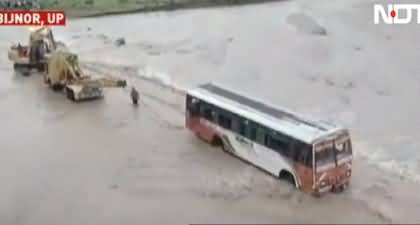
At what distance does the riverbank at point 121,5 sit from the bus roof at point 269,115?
2806cm

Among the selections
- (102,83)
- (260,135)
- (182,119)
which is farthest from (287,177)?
(102,83)

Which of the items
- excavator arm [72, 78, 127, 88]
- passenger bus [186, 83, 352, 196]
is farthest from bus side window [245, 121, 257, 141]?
excavator arm [72, 78, 127, 88]

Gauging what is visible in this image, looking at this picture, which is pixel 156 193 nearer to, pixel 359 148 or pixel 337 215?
pixel 337 215

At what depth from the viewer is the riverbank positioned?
54312 mm

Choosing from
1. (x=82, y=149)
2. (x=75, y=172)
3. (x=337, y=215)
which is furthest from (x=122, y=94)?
(x=337, y=215)

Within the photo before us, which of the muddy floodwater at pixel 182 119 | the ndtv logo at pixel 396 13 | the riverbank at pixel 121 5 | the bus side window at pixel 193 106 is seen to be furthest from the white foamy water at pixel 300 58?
the bus side window at pixel 193 106

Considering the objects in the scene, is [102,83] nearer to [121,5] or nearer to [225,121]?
[225,121]

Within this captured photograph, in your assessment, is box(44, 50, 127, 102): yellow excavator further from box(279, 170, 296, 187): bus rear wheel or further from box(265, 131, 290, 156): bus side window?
box(279, 170, 296, 187): bus rear wheel

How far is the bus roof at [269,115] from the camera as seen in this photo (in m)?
22.1

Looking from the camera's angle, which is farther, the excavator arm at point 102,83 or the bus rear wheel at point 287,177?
the excavator arm at point 102,83

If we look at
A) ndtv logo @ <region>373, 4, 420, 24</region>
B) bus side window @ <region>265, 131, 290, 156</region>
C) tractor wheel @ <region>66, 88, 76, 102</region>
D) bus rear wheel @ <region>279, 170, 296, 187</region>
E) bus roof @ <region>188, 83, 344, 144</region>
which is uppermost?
ndtv logo @ <region>373, 4, 420, 24</region>

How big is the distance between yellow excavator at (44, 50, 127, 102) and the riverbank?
19.3m

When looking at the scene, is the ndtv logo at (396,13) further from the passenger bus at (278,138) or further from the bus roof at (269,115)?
the passenger bus at (278,138)

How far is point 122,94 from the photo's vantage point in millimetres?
34594
